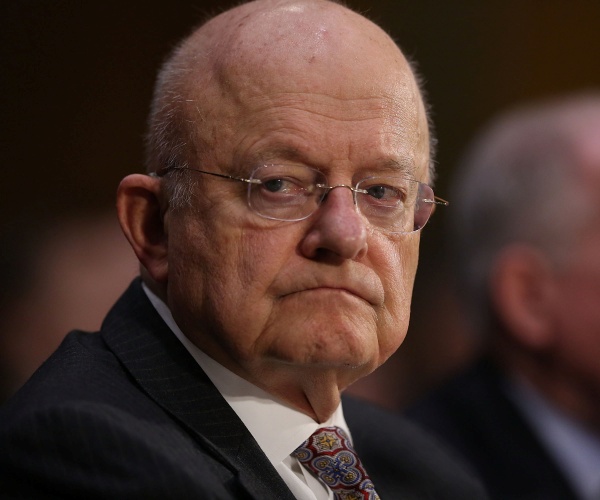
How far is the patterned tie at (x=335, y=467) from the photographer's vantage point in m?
1.72

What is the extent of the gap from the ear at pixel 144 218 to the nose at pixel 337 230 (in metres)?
0.33

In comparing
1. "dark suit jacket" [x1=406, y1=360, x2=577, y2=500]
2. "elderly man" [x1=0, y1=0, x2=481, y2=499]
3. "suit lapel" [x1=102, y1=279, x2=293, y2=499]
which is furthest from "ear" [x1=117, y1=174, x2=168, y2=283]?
"dark suit jacket" [x1=406, y1=360, x2=577, y2=500]

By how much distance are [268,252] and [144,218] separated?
0.34 meters

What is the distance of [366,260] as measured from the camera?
1.72 metres

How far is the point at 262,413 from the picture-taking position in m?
1.72

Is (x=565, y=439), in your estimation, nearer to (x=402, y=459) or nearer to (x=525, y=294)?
(x=525, y=294)

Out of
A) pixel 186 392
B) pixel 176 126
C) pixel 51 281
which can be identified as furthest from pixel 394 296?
pixel 51 281

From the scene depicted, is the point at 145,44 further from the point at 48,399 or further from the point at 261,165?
the point at 48,399

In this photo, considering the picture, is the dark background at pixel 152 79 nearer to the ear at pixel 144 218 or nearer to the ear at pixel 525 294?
the ear at pixel 525 294

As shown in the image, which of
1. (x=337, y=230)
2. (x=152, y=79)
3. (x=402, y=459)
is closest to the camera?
(x=337, y=230)

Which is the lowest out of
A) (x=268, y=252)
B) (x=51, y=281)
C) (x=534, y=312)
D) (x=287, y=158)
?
(x=534, y=312)

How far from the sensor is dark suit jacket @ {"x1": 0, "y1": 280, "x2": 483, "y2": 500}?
1.41m

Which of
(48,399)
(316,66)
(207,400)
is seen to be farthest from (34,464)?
(316,66)

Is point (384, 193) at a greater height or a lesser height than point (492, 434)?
greater
